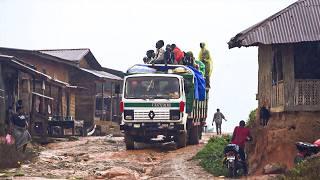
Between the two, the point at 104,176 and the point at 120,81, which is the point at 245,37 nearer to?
the point at 104,176

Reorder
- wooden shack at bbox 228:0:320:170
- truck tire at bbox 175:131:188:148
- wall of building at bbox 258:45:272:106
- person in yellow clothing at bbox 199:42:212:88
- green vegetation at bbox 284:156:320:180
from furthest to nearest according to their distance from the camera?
1. person in yellow clothing at bbox 199:42:212:88
2. truck tire at bbox 175:131:188:148
3. wall of building at bbox 258:45:272:106
4. wooden shack at bbox 228:0:320:170
5. green vegetation at bbox 284:156:320:180

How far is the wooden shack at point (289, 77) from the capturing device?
16.3 m

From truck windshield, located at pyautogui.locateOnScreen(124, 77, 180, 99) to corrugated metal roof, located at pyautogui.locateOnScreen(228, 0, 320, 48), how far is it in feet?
13.1

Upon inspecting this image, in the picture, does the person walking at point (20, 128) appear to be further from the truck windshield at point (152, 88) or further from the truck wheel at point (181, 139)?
the truck wheel at point (181, 139)

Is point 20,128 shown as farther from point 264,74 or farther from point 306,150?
point 306,150

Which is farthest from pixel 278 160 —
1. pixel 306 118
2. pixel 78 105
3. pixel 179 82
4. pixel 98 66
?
pixel 98 66

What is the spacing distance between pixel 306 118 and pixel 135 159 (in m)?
5.59

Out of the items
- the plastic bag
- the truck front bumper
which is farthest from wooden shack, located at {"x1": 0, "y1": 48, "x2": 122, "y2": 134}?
the plastic bag

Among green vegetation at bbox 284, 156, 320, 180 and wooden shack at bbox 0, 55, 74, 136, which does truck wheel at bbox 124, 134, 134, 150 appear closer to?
wooden shack at bbox 0, 55, 74, 136

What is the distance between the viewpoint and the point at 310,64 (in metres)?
17.6

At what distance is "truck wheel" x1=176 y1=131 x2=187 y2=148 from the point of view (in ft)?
72.0

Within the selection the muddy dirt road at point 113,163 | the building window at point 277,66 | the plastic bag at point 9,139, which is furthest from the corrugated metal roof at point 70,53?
the building window at point 277,66

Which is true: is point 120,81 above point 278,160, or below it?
above

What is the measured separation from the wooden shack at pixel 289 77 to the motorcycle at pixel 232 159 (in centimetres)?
87
